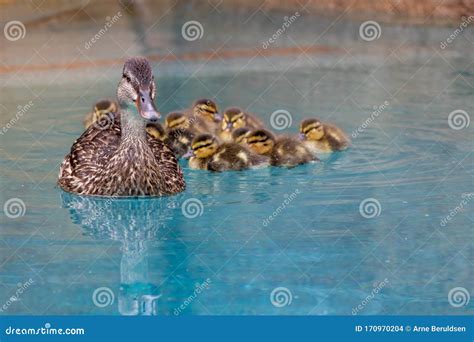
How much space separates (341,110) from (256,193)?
2361mm

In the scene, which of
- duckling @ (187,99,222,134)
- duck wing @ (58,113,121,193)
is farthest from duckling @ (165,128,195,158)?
duck wing @ (58,113,121,193)

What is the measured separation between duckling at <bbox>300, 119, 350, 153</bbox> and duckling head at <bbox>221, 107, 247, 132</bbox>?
0.46m

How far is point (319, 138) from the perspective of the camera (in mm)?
7539

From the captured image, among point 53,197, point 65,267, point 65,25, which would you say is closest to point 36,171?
point 53,197

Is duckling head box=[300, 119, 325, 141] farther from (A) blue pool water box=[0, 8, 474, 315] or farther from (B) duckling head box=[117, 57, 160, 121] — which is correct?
(B) duckling head box=[117, 57, 160, 121]

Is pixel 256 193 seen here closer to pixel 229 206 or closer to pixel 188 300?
pixel 229 206

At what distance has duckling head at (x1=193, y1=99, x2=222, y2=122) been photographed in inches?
314

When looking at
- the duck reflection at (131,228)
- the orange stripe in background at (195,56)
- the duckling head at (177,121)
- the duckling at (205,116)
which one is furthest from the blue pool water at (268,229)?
the orange stripe in background at (195,56)

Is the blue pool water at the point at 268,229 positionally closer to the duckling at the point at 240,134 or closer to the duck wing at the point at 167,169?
the duck wing at the point at 167,169

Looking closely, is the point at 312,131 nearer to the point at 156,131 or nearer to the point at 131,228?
the point at 156,131

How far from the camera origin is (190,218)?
6.14 meters

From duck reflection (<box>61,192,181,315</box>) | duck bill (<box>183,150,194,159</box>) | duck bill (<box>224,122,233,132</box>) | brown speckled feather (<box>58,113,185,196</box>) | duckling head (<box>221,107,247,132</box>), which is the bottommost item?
duck reflection (<box>61,192,181,315</box>)

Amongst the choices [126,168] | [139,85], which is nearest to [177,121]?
[126,168]

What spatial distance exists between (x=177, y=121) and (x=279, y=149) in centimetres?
89
